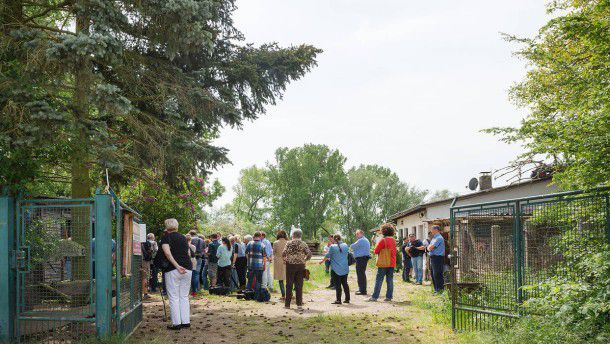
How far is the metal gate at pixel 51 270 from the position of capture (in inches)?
348

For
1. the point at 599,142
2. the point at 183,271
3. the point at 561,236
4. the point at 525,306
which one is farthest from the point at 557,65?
the point at 183,271

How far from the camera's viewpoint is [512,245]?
27.7 feet

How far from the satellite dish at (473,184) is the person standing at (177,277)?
20.3 meters

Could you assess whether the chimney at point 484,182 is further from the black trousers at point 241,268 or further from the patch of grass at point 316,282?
the black trousers at point 241,268

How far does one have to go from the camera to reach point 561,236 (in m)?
7.31

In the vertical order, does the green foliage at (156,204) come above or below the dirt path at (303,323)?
above

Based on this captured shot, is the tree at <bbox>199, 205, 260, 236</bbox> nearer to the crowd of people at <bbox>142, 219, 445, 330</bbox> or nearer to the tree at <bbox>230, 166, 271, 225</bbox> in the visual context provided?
the tree at <bbox>230, 166, 271, 225</bbox>

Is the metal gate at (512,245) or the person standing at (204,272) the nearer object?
the metal gate at (512,245)

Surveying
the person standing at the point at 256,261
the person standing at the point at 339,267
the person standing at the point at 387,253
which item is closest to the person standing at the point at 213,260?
the person standing at the point at 256,261

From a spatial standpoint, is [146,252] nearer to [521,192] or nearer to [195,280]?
[195,280]

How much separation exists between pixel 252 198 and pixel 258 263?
76.4 meters

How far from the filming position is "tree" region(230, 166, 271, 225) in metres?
90.9

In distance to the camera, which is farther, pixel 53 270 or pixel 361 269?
pixel 361 269

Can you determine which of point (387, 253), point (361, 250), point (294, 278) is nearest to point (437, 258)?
point (387, 253)
